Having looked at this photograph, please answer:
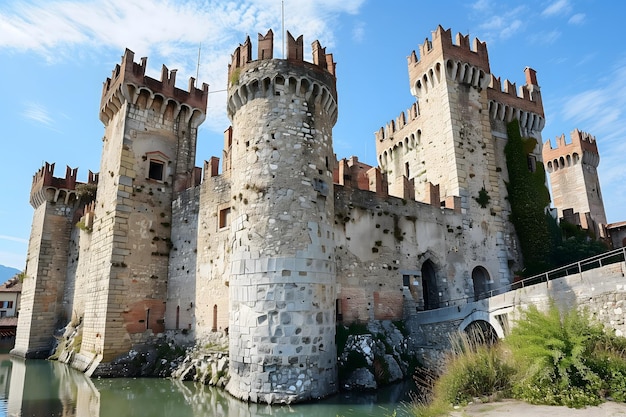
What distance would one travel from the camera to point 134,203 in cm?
1880

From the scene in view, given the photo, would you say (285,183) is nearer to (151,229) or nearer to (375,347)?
(375,347)

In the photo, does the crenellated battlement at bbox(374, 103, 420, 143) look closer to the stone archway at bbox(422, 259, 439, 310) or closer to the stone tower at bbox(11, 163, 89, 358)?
the stone archway at bbox(422, 259, 439, 310)

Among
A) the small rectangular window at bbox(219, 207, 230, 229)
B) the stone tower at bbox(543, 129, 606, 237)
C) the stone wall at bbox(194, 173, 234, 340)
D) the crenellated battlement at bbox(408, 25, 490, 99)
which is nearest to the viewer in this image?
the stone wall at bbox(194, 173, 234, 340)

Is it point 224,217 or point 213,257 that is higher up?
point 224,217

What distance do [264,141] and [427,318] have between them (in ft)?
30.3

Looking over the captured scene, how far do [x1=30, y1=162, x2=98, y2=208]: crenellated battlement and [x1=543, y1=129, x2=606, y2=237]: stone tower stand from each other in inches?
1536

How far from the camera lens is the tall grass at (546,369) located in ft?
25.9

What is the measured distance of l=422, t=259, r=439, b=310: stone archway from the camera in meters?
18.6

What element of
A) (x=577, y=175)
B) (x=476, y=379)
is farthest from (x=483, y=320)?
(x=577, y=175)

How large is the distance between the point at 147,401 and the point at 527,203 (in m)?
19.7

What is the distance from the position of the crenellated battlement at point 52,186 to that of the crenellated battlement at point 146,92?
7.15 meters

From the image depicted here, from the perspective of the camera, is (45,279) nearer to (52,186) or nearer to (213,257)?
(52,186)

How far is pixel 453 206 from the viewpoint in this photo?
65.1ft

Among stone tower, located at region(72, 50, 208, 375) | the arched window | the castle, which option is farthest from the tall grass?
stone tower, located at region(72, 50, 208, 375)
